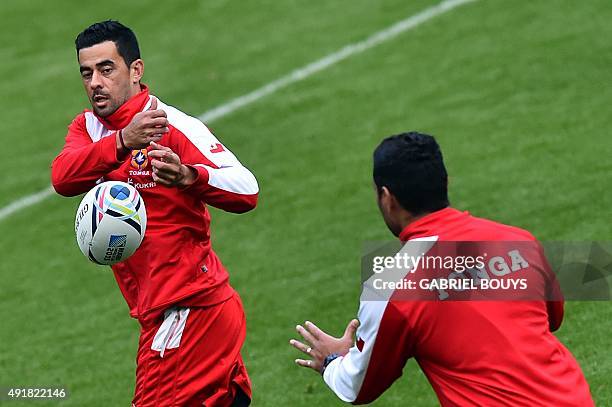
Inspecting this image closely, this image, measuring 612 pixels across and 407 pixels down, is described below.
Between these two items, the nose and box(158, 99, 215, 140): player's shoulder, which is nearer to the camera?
box(158, 99, 215, 140): player's shoulder

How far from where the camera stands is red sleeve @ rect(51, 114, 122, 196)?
20.1ft

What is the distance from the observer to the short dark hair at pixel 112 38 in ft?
21.5

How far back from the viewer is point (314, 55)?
1661 centimetres

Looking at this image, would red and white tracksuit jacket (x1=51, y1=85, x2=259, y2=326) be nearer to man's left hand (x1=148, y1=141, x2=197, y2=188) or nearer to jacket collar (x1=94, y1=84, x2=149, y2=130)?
jacket collar (x1=94, y1=84, x2=149, y2=130)

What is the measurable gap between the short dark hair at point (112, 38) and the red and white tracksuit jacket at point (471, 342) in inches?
96.4

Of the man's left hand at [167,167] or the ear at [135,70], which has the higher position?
the ear at [135,70]

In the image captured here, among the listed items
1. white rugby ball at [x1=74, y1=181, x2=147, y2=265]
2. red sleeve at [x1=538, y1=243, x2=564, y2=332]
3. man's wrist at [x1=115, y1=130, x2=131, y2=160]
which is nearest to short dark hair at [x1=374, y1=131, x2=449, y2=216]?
red sleeve at [x1=538, y1=243, x2=564, y2=332]

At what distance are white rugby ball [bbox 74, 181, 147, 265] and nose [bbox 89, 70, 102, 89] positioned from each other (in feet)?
1.91

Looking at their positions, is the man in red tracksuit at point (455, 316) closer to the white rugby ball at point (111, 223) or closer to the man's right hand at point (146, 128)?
the man's right hand at point (146, 128)

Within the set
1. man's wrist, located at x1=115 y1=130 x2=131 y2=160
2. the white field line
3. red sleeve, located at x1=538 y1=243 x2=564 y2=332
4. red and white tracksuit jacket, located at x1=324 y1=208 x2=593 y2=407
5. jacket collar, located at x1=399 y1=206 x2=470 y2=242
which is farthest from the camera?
the white field line

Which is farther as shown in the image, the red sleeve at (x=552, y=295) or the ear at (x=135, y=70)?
the ear at (x=135, y=70)

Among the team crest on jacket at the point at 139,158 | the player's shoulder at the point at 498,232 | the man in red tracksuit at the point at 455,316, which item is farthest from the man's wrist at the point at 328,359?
the team crest on jacket at the point at 139,158

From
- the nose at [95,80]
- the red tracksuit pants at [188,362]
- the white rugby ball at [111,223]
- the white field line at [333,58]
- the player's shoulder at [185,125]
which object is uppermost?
the nose at [95,80]

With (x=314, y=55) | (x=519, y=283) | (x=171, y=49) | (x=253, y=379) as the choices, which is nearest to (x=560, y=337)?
(x=253, y=379)
